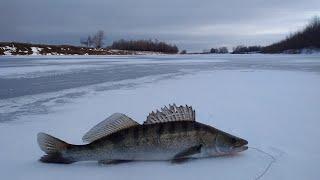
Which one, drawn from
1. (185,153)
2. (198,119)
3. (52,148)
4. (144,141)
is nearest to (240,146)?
(185,153)

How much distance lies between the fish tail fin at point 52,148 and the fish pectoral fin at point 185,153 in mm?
→ 690

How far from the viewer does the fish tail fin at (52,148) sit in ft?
9.03

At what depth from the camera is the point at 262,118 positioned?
446cm

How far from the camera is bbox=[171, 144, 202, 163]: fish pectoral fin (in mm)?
2814

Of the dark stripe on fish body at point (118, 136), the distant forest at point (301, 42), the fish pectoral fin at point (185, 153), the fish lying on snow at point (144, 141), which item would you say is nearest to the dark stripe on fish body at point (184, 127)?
the fish lying on snow at point (144, 141)

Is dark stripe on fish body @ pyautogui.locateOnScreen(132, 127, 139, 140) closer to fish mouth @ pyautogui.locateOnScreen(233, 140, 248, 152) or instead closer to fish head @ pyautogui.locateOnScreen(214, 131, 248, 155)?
fish head @ pyautogui.locateOnScreen(214, 131, 248, 155)

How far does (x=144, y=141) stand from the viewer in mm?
2773

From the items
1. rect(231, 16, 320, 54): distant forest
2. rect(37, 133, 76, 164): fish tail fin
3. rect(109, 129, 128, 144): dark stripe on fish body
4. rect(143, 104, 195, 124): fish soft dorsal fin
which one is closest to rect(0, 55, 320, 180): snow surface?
rect(37, 133, 76, 164): fish tail fin

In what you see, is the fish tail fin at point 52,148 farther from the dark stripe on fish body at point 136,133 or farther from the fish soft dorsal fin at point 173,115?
the fish soft dorsal fin at point 173,115

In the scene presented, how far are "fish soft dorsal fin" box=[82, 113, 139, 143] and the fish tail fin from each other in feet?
0.59

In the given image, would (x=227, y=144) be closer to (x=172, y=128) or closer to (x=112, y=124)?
(x=172, y=128)

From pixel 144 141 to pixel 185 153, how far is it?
288 millimetres

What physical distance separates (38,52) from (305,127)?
37490 millimetres

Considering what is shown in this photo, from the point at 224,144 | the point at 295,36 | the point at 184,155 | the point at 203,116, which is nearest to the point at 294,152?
the point at 224,144
